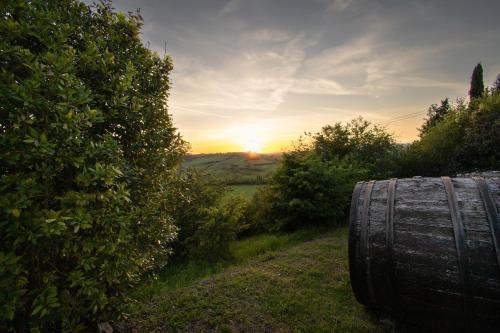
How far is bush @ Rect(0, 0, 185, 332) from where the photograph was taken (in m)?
2.72

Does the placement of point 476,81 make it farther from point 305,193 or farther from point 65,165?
point 65,165

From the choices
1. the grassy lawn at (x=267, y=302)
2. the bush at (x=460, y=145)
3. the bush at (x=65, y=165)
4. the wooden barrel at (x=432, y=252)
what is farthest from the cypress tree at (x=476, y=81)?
the bush at (x=65, y=165)

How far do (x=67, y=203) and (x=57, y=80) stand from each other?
1482 millimetres

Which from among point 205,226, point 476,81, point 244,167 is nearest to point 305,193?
point 205,226

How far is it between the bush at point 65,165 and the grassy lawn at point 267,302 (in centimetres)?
135

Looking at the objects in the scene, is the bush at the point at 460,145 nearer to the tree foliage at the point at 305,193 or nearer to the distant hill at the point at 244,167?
the tree foliage at the point at 305,193

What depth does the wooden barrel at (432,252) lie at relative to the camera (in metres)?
3.05

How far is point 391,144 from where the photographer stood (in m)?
18.0

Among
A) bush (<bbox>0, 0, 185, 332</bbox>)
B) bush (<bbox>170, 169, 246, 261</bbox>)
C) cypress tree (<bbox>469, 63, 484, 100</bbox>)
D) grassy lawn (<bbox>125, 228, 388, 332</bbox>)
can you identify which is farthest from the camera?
cypress tree (<bbox>469, 63, 484, 100</bbox>)

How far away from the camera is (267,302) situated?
18.5 ft

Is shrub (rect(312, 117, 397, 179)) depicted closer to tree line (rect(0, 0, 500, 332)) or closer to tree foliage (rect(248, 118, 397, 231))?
tree foliage (rect(248, 118, 397, 231))

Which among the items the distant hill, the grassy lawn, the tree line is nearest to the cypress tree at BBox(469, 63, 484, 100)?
the distant hill

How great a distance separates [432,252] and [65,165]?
5102 millimetres

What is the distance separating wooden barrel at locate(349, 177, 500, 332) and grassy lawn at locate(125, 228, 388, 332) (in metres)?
1.21
